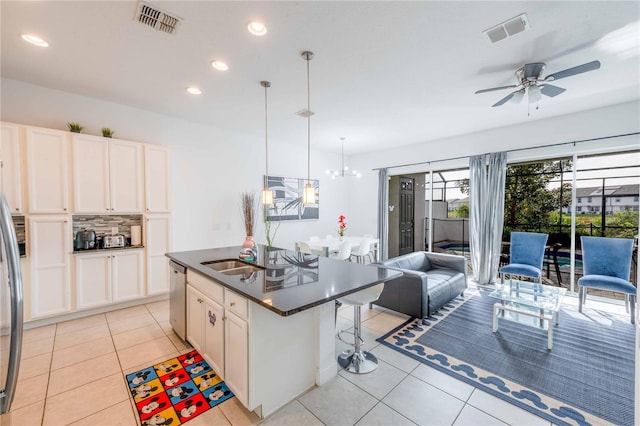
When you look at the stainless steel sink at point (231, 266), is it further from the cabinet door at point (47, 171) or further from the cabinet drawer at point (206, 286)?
the cabinet door at point (47, 171)

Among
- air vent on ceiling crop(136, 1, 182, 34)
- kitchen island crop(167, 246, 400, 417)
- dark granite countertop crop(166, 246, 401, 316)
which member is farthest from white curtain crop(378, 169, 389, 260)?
air vent on ceiling crop(136, 1, 182, 34)

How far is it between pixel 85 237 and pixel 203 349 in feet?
7.88

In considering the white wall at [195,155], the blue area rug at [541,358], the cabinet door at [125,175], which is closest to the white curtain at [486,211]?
the blue area rug at [541,358]

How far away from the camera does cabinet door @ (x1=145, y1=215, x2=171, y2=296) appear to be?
3.75 metres

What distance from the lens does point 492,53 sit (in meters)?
2.50

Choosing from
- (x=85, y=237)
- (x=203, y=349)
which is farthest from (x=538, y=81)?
(x=85, y=237)

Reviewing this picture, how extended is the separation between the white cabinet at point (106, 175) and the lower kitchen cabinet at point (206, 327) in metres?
1.91

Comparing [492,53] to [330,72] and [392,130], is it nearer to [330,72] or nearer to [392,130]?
[330,72]

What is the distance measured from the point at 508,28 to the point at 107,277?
16.7 ft

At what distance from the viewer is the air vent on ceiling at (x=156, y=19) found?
197 centimetres

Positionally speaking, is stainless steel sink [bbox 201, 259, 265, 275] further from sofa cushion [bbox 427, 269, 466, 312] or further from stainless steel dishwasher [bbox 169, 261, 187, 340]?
sofa cushion [bbox 427, 269, 466, 312]

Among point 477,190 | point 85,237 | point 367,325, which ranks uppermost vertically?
point 477,190

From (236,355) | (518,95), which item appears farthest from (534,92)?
(236,355)

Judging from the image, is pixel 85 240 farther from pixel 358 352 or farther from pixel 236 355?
pixel 358 352
